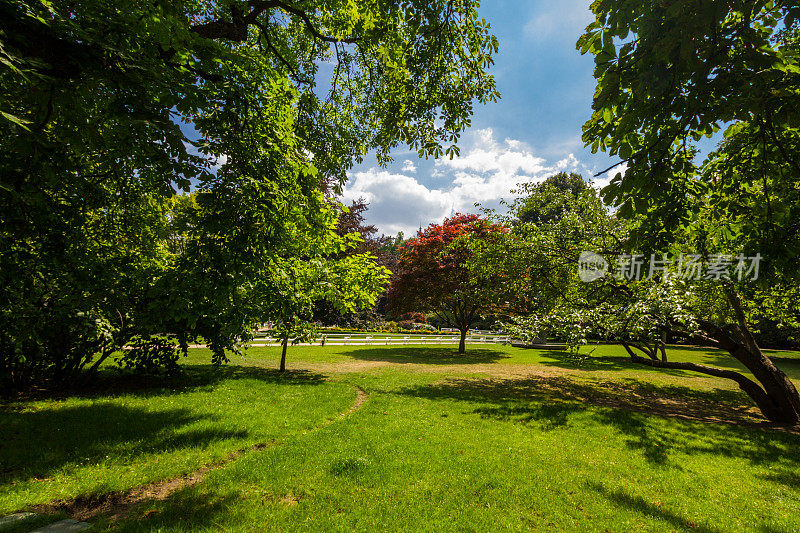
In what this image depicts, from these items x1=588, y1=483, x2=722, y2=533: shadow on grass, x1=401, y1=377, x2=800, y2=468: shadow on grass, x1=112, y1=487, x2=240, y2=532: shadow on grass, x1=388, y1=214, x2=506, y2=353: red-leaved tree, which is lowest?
x1=401, y1=377, x2=800, y2=468: shadow on grass

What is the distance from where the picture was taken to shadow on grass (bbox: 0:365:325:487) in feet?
16.1

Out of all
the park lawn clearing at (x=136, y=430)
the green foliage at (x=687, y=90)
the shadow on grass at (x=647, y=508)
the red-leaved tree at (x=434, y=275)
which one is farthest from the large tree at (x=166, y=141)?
the red-leaved tree at (x=434, y=275)

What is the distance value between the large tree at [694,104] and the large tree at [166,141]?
385 centimetres

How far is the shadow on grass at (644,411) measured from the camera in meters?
6.97

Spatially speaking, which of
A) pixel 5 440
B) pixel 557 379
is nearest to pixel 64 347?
pixel 5 440

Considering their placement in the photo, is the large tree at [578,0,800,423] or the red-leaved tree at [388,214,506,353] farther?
the red-leaved tree at [388,214,506,353]

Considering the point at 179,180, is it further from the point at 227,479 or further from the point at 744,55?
the point at 744,55

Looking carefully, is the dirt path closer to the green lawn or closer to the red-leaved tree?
the green lawn

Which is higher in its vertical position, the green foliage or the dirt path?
the green foliage

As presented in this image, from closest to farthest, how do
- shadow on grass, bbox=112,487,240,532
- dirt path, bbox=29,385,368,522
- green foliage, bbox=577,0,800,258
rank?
green foliage, bbox=577,0,800,258
shadow on grass, bbox=112,487,240,532
dirt path, bbox=29,385,368,522

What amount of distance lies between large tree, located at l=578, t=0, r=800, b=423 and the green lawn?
3814 mm

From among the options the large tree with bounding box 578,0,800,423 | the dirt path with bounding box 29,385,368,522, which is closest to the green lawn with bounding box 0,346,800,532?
the dirt path with bounding box 29,385,368,522

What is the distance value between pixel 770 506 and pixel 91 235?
50.6 ft

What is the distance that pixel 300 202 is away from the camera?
7.40m
